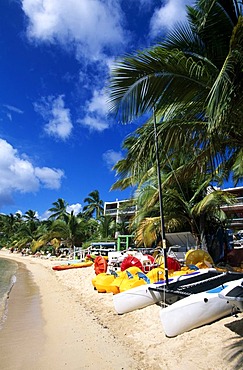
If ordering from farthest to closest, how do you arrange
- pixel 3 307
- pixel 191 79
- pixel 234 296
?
pixel 3 307 < pixel 191 79 < pixel 234 296

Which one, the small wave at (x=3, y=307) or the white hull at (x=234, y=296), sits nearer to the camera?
the white hull at (x=234, y=296)

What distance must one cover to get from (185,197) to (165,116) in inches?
307

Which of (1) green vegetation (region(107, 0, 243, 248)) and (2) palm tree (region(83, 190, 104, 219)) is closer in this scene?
(1) green vegetation (region(107, 0, 243, 248))

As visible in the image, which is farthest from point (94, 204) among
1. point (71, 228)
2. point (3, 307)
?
point (3, 307)

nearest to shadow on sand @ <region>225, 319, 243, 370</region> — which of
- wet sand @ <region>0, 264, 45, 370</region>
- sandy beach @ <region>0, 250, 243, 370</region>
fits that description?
sandy beach @ <region>0, 250, 243, 370</region>

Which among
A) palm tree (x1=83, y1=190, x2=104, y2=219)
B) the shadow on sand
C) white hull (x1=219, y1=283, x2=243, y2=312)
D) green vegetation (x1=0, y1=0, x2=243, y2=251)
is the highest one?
palm tree (x1=83, y1=190, x2=104, y2=219)

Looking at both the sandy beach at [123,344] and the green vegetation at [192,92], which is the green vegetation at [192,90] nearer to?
the green vegetation at [192,92]

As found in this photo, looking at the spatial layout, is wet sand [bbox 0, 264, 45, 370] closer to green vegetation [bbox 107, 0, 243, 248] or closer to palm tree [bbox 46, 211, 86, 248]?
green vegetation [bbox 107, 0, 243, 248]

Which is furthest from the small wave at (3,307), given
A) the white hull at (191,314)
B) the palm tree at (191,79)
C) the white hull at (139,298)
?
the palm tree at (191,79)

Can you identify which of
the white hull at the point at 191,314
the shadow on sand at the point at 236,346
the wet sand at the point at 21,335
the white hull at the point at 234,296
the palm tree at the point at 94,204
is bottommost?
the wet sand at the point at 21,335

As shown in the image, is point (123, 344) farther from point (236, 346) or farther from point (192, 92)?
point (192, 92)

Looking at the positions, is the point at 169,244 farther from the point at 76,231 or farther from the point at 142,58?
the point at 76,231

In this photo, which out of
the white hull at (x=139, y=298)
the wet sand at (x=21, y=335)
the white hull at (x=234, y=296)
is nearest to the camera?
the white hull at (x=234, y=296)

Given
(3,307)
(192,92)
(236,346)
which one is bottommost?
(3,307)
